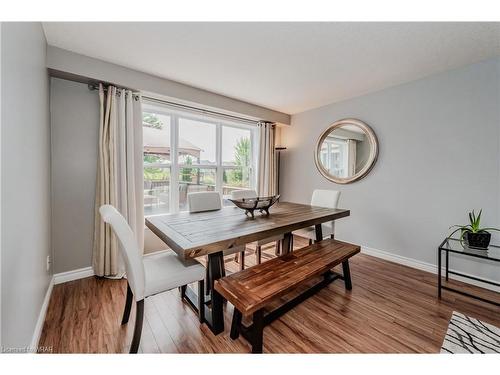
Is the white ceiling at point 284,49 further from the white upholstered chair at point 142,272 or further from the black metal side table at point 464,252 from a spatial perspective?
the black metal side table at point 464,252

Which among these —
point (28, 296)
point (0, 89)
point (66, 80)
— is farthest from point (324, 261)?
point (66, 80)

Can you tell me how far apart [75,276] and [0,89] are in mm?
2221

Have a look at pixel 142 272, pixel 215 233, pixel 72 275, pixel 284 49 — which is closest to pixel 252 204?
pixel 215 233

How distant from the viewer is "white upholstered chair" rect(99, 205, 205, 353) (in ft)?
4.29

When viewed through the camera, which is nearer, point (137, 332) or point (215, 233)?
point (137, 332)

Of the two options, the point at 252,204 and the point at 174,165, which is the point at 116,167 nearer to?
the point at 174,165

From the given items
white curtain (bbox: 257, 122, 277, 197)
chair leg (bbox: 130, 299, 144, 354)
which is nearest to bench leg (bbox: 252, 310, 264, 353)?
chair leg (bbox: 130, 299, 144, 354)

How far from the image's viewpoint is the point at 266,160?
4148mm

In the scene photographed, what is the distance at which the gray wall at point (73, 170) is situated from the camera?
225 cm

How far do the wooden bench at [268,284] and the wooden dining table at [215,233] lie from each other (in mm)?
173

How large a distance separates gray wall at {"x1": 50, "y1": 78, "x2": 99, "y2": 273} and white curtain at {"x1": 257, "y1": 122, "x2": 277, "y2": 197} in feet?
8.37

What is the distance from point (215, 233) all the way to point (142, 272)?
540 mm

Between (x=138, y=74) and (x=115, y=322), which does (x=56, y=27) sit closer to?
(x=138, y=74)

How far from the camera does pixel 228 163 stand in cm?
393
